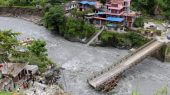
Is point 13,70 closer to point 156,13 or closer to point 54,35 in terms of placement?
point 54,35

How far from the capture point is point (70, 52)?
2892 cm

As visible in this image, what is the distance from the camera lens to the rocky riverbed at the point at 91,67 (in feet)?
73.2

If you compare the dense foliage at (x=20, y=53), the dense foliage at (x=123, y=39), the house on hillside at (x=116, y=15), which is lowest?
the dense foliage at (x=123, y=39)

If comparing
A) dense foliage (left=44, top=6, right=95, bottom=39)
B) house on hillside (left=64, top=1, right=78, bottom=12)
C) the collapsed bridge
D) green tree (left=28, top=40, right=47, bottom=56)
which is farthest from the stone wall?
the collapsed bridge

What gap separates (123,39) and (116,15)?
321cm

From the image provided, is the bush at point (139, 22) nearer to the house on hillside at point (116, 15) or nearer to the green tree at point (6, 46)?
the house on hillside at point (116, 15)

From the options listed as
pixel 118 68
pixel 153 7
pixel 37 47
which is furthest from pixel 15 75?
pixel 153 7

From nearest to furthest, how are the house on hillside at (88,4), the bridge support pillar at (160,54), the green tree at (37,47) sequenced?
the green tree at (37,47), the bridge support pillar at (160,54), the house on hillside at (88,4)

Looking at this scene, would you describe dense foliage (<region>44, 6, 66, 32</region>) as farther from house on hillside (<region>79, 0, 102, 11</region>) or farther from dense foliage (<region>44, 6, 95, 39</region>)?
house on hillside (<region>79, 0, 102, 11</region>)

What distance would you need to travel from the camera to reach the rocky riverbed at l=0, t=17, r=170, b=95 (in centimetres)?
2231

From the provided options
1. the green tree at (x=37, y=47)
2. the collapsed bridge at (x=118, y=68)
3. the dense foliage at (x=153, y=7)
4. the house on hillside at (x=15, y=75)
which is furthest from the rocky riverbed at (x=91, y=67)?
the dense foliage at (x=153, y=7)

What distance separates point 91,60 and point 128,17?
24.3ft

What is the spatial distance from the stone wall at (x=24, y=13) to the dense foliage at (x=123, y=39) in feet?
36.0

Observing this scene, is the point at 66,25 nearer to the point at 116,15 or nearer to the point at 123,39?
the point at 116,15
